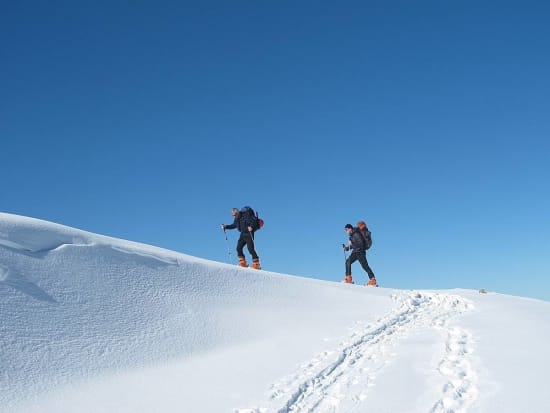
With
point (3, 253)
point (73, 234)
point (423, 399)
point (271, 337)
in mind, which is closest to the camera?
point (423, 399)

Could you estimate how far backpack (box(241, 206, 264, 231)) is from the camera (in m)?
13.9

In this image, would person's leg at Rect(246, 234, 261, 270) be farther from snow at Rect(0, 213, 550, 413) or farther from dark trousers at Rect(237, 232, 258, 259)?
snow at Rect(0, 213, 550, 413)

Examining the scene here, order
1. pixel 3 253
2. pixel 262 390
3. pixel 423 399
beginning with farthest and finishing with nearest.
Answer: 1. pixel 3 253
2. pixel 262 390
3. pixel 423 399

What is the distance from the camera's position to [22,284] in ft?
22.1

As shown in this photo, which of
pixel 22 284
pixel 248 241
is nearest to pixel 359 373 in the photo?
pixel 22 284

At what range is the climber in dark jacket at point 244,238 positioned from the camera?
13789mm

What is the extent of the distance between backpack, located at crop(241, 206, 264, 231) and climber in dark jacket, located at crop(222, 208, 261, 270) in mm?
46

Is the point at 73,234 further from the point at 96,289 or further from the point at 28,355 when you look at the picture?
the point at 28,355

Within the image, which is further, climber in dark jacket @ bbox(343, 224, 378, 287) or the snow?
climber in dark jacket @ bbox(343, 224, 378, 287)

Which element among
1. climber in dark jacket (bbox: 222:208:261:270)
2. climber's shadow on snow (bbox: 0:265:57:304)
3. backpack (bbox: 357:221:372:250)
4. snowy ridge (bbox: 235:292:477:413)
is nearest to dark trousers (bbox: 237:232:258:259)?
climber in dark jacket (bbox: 222:208:261:270)

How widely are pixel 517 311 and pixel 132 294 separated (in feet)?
26.0

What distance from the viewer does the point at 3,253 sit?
282 inches

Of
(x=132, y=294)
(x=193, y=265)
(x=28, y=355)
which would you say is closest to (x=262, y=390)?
(x=28, y=355)

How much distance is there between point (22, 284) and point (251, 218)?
7859 millimetres
